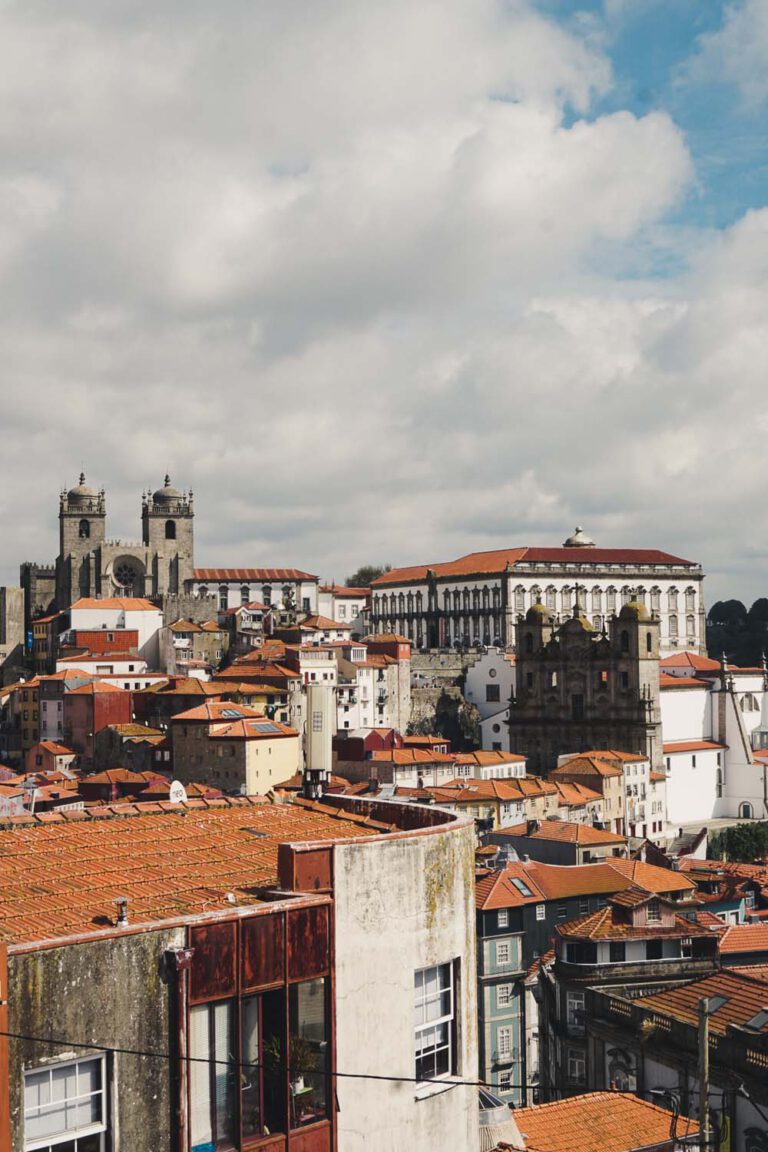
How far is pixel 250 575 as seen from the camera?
11088cm

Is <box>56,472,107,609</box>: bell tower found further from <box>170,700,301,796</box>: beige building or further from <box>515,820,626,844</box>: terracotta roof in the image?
<box>515,820,626,844</box>: terracotta roof

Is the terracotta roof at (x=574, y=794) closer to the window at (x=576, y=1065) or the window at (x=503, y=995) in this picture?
the window at (x=503, y=995)

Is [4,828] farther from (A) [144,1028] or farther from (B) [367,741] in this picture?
(B) [367,741]

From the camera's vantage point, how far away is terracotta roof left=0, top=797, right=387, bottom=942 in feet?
26.9

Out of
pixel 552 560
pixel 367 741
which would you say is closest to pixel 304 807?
pixel 367 741

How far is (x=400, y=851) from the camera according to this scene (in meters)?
8.30

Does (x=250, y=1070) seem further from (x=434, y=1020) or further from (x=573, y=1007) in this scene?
(x=573, y=1007)

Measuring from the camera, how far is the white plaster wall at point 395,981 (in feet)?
25.9

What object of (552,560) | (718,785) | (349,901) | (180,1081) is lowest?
(718,785)

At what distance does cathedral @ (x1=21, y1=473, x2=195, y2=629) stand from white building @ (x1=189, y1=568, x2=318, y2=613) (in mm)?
1992

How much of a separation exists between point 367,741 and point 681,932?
138 feet

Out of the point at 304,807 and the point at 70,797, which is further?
the point at 70,797

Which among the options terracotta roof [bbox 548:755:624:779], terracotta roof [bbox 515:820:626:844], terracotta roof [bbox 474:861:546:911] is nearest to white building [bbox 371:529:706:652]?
terracotta roof [bbox 548:755:624:779]

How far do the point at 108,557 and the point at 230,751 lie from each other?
44520mm
